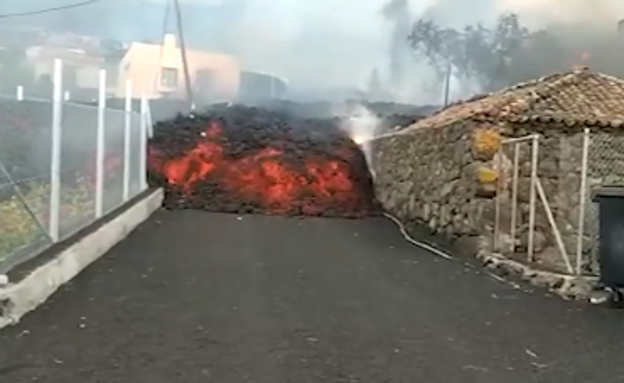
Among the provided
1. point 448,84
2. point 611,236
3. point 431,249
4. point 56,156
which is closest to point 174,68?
point 448,84

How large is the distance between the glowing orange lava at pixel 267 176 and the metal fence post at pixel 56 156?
10.8 m

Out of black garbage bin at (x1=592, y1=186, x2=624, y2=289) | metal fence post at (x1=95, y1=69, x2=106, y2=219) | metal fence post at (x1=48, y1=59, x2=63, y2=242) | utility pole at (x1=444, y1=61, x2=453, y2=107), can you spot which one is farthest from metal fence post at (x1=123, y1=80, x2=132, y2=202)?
utility pole at (x1=444, y1=61, x2=453, y2=107)

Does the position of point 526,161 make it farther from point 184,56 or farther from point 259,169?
point 184,56

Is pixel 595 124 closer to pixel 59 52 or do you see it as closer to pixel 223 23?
pixel 59 52

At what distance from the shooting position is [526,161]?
1182 centimetres

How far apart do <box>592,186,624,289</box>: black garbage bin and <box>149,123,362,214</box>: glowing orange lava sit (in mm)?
10924

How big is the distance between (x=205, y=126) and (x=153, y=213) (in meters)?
7.14

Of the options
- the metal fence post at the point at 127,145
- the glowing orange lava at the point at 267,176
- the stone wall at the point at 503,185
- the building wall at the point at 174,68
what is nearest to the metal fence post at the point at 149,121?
the glowing orange lava at the point at 267,176

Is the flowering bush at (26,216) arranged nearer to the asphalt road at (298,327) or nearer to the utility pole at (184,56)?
the asphalt road at (298,327)

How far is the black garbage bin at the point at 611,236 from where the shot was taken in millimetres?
7832

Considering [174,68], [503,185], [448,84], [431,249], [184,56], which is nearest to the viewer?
[503,185]

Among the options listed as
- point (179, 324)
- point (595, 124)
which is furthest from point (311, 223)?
point (179, 324)

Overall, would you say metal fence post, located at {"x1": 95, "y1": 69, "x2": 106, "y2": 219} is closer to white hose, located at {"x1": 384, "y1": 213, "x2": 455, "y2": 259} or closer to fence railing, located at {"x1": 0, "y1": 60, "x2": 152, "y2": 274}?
fence railing, located at {"x1": 0, "y1": 60, "x2": 152, "y2": 274}

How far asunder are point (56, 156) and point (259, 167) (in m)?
13.0
